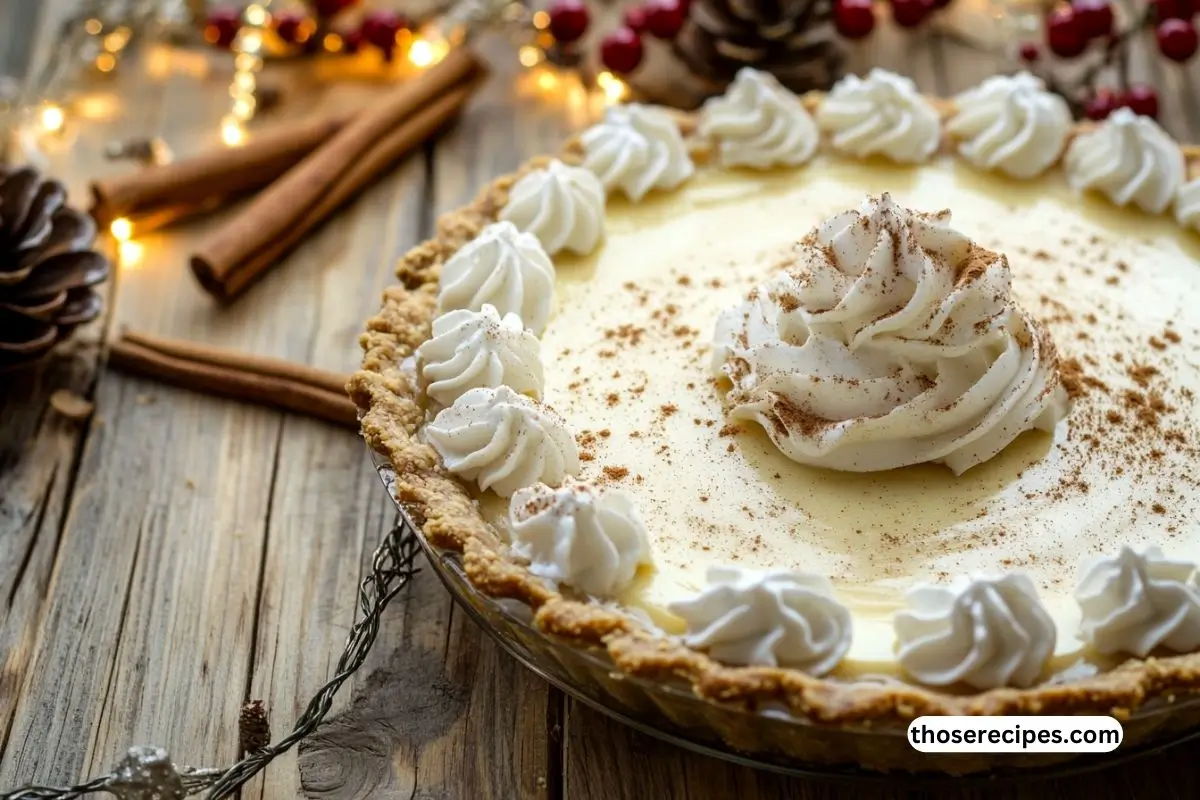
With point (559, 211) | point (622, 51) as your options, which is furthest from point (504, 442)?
point (622, 51)

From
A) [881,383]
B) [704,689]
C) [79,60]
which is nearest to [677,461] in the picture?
[881,383]

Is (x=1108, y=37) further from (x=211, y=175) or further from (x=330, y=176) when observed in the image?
(x=211, y=175)

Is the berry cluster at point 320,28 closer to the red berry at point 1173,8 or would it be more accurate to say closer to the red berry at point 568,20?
the red berry at point 568,20

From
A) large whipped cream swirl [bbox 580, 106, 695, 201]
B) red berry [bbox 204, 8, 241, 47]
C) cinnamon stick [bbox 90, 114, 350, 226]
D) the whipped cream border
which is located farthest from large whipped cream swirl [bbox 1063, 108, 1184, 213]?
red berry [bbox 204, 8, 241, 47]

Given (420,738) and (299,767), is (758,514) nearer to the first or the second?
(420,738)

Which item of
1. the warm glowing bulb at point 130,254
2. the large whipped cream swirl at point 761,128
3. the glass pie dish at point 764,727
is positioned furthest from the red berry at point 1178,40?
the warm glowing bulb at point 130,254

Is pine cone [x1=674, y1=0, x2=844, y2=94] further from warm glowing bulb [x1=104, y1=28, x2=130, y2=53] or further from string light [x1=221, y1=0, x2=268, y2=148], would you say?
warm glowing bulb [x1=104, y1=28, x2=130, y2=53]
